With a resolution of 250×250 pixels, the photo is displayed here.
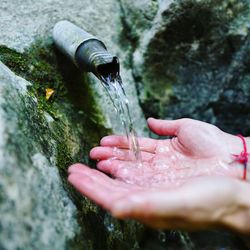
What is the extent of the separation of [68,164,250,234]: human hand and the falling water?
64 cm

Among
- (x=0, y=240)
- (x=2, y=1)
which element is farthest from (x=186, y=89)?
(x=0, y=240)

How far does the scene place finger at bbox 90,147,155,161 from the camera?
235 cm

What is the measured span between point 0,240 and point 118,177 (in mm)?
862

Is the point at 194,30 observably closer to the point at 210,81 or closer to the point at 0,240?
the point at 210,81

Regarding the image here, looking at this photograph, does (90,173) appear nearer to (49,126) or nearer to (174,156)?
(49,126)

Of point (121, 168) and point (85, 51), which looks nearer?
point (121, 168)

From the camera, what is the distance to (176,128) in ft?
8.26

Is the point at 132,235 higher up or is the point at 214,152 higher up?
the point at 214,152

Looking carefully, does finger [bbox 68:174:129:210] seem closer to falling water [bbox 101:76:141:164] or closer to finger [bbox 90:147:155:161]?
finger [bbox 90:147:155:161]

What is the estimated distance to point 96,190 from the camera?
5.36 feet

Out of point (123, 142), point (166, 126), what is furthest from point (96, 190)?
point (166, 126)

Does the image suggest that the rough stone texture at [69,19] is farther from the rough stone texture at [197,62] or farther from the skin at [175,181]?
the skin at [175,181]

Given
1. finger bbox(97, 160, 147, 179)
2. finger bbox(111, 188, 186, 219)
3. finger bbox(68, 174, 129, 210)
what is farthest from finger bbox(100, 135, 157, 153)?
finger bbox(111, 188, 186, 219)

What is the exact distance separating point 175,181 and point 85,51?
100 cm
